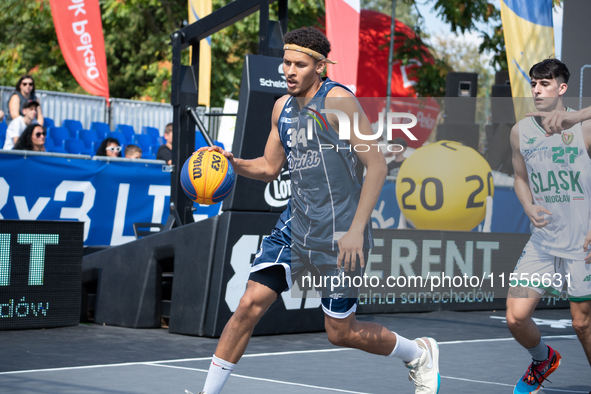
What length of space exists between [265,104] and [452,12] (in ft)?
45.9

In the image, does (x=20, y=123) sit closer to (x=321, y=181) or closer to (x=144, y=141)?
(x=144, y=141)

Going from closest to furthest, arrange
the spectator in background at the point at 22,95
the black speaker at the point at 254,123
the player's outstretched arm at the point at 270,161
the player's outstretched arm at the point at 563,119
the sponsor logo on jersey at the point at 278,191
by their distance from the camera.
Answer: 1. the player's outstretched arm at the point at 270,161
2. the player's outstretched arm at the point at 563,119
3. the black speaker at the point at 254,123
4. the sponsor logo on jersey at the point at 278,191
5. the spectator in background at the point at 22,95

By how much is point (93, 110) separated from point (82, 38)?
6.56ft

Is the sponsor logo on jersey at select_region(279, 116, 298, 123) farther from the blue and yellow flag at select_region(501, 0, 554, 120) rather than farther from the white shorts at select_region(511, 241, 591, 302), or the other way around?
the blue and yellow flag at select_region(501, 0, 554, 120)

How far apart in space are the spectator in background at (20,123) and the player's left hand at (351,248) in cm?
926

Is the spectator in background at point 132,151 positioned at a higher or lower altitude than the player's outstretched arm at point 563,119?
lower

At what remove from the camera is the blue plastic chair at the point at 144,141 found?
56.6 ft

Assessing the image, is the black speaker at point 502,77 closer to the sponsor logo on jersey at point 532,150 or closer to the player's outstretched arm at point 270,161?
the sponsor logo on jersey at point 532,150

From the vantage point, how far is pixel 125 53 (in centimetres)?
2730

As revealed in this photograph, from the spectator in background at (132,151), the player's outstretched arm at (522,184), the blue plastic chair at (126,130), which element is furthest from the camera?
the blue plastic chair at (126,130)

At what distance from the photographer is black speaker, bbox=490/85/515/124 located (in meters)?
16.2

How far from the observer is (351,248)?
4.14 metres

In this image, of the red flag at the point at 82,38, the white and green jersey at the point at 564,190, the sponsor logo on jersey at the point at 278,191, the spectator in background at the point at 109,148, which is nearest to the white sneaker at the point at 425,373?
the white and green jersey at the point at 564,190

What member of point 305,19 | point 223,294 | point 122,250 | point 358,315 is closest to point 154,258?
point 122,250
